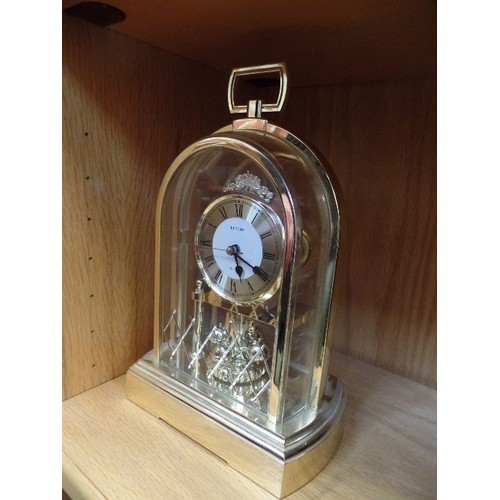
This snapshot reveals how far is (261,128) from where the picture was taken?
0.52m

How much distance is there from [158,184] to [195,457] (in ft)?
1.34

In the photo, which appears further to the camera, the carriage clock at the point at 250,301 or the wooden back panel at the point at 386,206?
the wooden back panel at the point at 386,206

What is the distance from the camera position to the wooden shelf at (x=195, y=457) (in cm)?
48

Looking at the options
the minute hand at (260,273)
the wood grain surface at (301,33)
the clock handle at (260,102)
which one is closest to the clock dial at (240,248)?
the minute hand at (260,273)

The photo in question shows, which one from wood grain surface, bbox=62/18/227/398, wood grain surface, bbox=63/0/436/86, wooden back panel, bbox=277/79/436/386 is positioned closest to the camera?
wood grain surface, bbox=63/0/436/86

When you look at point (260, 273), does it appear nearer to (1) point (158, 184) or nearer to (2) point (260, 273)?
(2) point (260, 273)

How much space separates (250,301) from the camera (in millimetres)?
541

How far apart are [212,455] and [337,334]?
0.41 metres

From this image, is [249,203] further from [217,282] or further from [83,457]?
[83,457]

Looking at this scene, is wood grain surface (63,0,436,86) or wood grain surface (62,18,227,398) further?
wood grain surface (62,18,227,398)

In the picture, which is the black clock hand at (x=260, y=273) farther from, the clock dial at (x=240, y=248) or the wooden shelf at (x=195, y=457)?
the wooden shelf at (x=195, y=457)

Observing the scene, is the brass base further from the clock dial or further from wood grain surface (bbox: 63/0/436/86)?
wood grain surface (bbox: 63/0/436/86)

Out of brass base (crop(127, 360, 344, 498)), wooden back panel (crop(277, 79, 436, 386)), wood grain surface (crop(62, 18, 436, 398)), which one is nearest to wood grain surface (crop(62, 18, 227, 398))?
wood grain surface (crop(62, 18, 436, 398))

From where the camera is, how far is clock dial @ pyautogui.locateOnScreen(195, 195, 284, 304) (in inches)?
19.9
